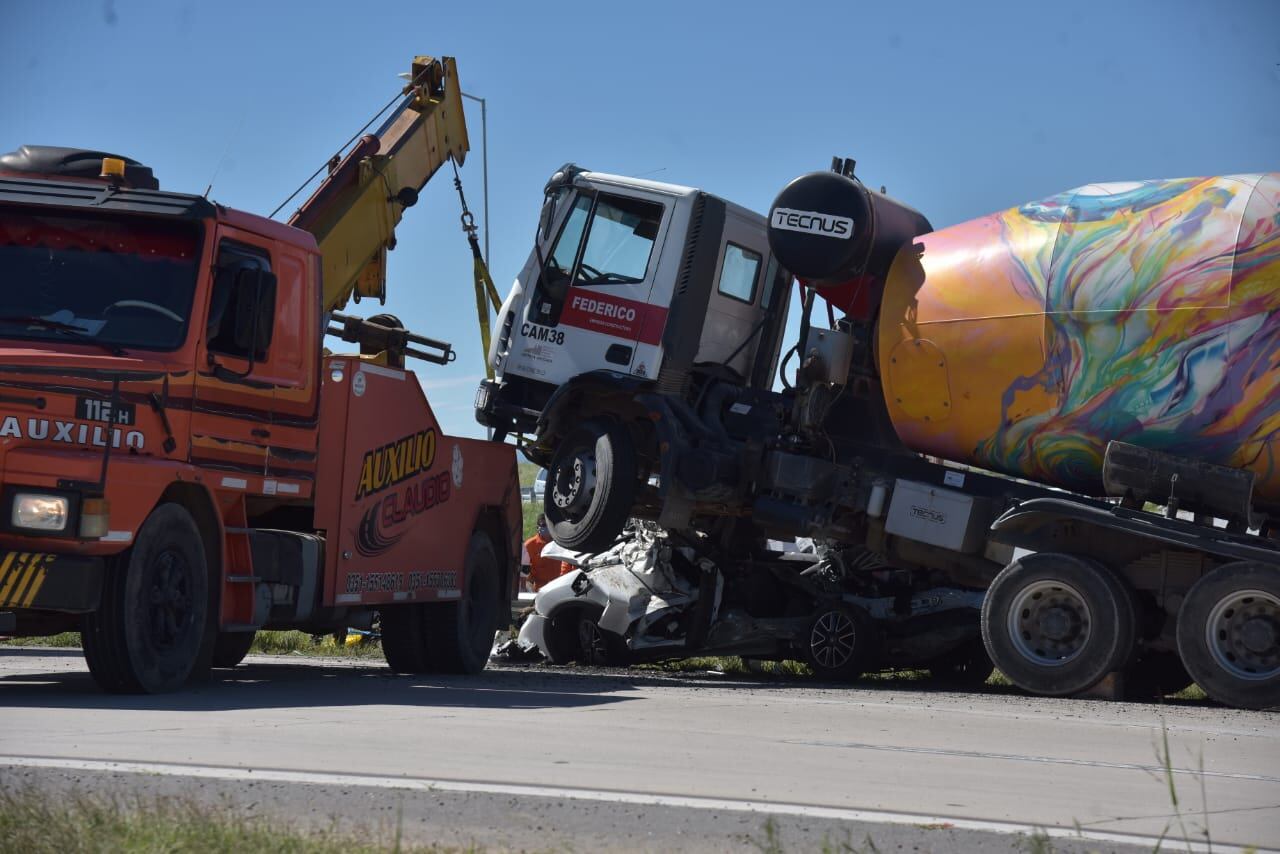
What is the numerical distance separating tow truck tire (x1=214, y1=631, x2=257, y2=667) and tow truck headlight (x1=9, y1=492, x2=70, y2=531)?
418cm

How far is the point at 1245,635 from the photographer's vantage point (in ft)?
37.8

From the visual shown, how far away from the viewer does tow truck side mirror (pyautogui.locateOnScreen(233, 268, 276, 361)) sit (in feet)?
33.0

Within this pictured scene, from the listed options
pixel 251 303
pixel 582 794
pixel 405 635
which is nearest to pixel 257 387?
pixel 251 303

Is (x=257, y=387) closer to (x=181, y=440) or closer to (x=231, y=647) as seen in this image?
(x=181, y=440)

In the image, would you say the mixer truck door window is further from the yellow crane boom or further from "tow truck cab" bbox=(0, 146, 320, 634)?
"tow truck cab" bbox=(0, 146, 320, 634)

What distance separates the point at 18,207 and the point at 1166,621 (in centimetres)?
838

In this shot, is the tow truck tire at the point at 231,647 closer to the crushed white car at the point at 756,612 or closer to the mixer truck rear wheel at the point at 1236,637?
the crushed white car at the point at 756,612

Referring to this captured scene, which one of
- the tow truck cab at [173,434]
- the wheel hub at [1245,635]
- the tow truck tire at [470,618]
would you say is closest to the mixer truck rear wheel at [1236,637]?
the wheel hub at [1245,635]

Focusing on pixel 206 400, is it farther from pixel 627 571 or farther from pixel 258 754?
pixel 627 571

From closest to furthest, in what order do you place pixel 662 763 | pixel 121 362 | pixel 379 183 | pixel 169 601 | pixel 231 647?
pixel 662 763
pixel 121 362
pixel 169 601
pixel 231 647
pixel 379 183

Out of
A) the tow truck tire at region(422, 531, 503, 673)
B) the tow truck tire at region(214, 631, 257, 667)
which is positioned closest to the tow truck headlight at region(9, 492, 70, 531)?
the tow truck tire at region(214, 631, 257, 667)

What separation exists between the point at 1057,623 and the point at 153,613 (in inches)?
258

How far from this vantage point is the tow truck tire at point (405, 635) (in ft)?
44.5

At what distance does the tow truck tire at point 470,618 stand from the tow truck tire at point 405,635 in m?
0.06
